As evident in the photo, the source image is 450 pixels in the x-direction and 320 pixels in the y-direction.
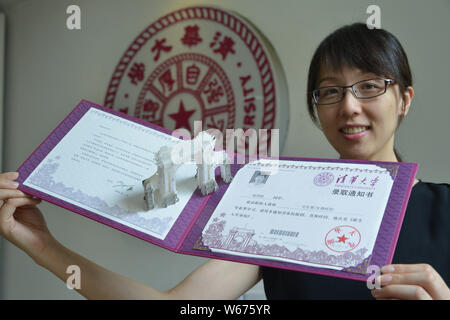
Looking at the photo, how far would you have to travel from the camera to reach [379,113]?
778 mm

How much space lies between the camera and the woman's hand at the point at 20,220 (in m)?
0.75

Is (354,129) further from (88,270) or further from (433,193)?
(88,270)

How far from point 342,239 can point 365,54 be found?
0.40m

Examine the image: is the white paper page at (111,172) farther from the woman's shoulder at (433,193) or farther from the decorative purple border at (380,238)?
the woman's shoulder at (433,193)

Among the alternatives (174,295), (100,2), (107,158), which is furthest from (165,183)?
(100,2)

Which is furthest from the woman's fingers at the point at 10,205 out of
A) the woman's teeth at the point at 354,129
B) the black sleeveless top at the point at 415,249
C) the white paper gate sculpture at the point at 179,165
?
the woman's teeth at the point at 354,129

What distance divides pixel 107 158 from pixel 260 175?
0.28m

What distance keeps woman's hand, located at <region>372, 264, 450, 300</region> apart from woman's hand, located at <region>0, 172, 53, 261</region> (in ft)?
2.02

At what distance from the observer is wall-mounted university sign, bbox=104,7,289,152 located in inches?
54.9

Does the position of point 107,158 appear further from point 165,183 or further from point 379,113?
point 379,113

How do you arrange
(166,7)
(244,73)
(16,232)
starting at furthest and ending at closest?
(166,7) < (244,73) < (16,232)

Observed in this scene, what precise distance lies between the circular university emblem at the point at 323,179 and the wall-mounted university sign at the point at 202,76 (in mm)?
724

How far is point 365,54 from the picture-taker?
80cm

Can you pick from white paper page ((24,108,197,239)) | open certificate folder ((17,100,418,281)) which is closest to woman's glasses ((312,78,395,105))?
open certificate folder ((17,100,418,281))
